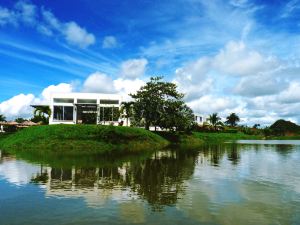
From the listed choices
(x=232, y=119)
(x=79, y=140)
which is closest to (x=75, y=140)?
(x=79, y=140)

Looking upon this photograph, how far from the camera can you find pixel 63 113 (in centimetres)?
8725

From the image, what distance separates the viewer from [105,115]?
85562 mm

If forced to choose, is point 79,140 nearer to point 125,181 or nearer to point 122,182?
point 125,181

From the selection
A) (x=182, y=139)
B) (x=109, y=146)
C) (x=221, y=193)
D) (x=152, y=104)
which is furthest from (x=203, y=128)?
(x=221, y=193)

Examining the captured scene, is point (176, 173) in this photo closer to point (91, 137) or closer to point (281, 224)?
point (281, 224)

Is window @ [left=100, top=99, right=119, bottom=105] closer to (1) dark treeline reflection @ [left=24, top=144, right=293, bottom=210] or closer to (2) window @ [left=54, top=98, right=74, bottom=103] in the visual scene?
(2) window @ [left=54, top=98, right=74, bottom=103]

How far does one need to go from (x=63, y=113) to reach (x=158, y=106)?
83.3ft

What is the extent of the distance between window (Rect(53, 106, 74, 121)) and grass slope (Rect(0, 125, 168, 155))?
29.1m

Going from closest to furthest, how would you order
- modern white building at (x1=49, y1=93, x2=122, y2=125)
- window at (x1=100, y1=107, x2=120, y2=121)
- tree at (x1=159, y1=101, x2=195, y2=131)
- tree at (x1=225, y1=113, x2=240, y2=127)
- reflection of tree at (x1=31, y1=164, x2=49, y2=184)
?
reflection of tree at (x1=31, y1=164, x2=49, y2=184) → tree at (x1=159, y1=101, x2=195, y2=131) → window at (x1=100, y1=107, x2=120, y2=121) → modern white building at (x1=49, y1=93, x2=122, y2=125) → tree at (x1=225, y1=113, x2=240, y2=127)

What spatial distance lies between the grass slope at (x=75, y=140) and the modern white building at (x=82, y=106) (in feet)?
80.0

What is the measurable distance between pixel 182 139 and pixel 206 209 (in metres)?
68.5

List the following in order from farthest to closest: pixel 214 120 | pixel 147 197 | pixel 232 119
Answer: pixel 232 119 → pixel 214 120 → pixel 147 197

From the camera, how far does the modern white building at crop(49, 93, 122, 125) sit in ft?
281

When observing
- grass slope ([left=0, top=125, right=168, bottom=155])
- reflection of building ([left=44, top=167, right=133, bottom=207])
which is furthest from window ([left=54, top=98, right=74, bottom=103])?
reflection of building ([left=44, top=167, right=133, bottom=207])
